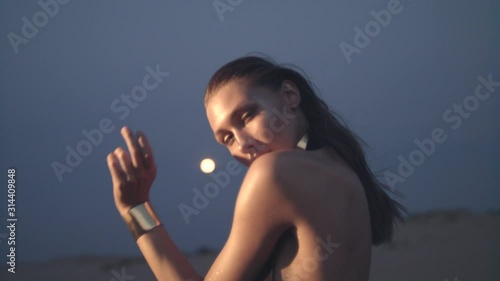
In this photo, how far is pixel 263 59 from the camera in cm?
204

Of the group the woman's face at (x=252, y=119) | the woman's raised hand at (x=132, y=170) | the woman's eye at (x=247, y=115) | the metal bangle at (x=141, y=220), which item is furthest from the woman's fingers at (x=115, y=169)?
the woman's eye at (x=247, y=115)

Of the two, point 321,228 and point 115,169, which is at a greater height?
point 115,169

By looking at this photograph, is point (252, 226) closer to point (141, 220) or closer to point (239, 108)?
point (239, 108)

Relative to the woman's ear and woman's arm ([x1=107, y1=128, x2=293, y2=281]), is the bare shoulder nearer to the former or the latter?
woman's arm ([x1=107, y1=128, x2=293, y2=281])

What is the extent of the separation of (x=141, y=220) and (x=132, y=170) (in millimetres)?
201

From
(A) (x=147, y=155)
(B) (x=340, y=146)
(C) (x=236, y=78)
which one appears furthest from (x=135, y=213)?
(B) (x=340, y=146)

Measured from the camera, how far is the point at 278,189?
1.56 meters

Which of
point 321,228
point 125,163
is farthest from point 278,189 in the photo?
point 125,163

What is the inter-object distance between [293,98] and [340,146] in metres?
0.25

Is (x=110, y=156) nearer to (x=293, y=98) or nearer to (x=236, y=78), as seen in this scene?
(x=236, y=78)

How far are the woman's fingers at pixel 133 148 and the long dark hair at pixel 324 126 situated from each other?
300 mm

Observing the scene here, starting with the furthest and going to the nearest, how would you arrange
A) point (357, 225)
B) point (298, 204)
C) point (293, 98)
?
point (293, 98) < point (357, 225) < point (298, 204)

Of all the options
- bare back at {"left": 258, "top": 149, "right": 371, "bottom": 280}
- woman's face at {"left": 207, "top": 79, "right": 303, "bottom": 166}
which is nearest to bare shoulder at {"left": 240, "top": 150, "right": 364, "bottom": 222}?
bare back at {"left": 258, "top": 149, "right": 371, "bottom": 280}

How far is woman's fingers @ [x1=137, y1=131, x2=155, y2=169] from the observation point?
1.89m
